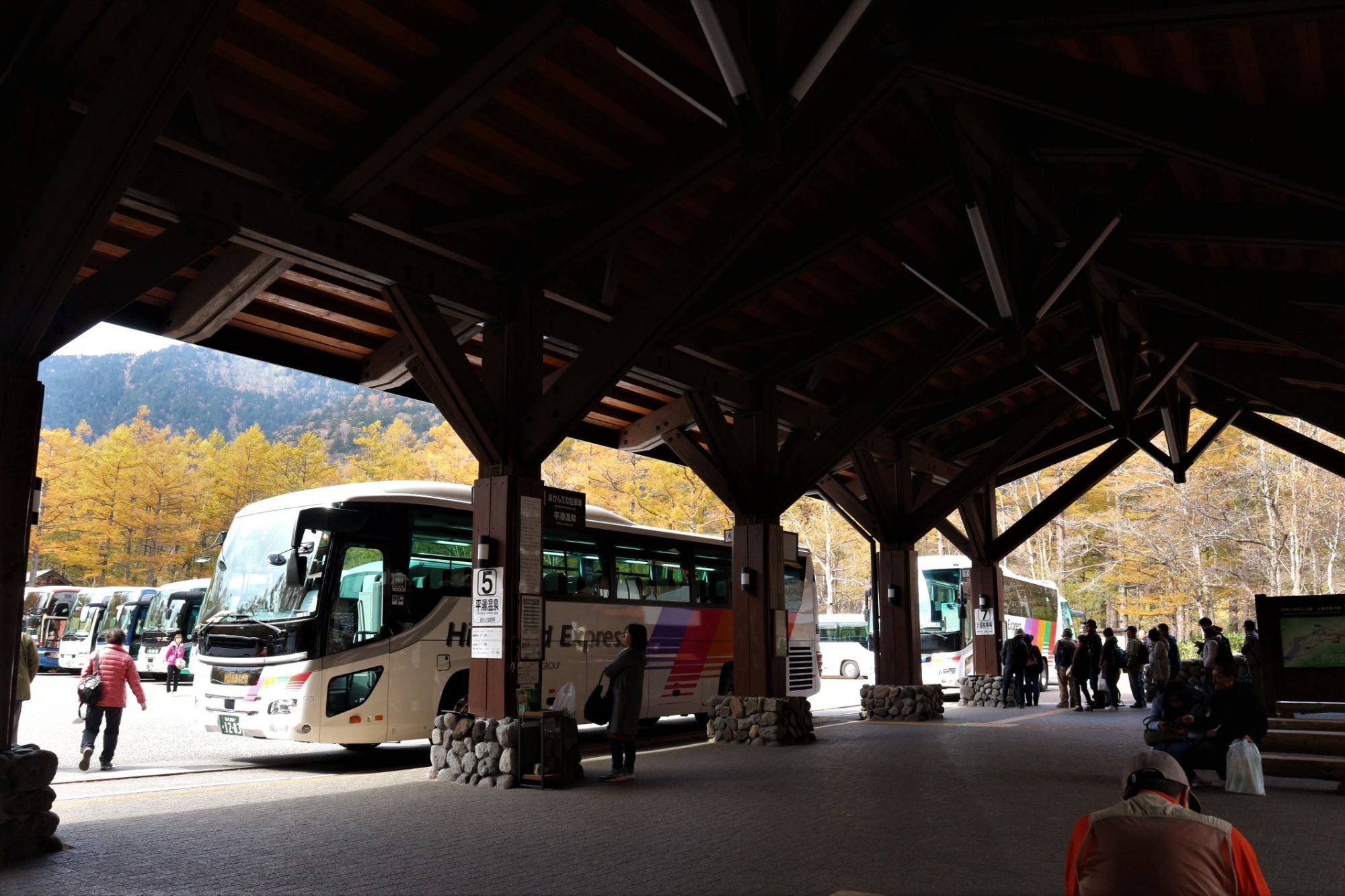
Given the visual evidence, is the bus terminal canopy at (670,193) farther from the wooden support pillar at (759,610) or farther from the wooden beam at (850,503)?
the wooden beam at (850,503)

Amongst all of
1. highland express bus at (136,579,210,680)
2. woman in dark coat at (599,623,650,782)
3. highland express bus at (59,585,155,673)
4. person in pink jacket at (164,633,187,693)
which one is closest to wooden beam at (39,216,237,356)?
woman in dark coat at (599,623,650,782)

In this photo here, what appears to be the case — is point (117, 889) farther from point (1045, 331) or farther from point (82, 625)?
point (82, 625)

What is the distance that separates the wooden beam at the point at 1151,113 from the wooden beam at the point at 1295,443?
34.9ft

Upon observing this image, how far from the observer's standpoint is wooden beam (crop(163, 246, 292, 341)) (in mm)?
7703

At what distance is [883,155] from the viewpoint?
9508 mm

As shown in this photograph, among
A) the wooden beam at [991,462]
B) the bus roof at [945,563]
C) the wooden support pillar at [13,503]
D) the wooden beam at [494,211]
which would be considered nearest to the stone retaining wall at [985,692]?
the bus roof at [945,563]

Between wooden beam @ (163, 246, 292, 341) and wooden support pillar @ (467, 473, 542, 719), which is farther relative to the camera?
wooden support pillar @ (467, 473, 542, 719)

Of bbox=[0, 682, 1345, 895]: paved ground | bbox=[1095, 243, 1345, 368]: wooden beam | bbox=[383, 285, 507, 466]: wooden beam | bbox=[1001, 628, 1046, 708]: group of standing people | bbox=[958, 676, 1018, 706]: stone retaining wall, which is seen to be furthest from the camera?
bbox=[958, 676, 1018, 706]: stone retaining wall

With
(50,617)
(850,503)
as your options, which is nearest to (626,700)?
(850,503)

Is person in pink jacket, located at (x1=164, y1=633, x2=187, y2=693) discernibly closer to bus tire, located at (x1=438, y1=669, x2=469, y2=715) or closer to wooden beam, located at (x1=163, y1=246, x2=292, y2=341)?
bus tire, located at (x1=438, y1=669, x2=469, y2=715)

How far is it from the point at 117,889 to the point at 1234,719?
8245mm

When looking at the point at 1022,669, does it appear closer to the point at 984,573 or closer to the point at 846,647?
the point at 984,573

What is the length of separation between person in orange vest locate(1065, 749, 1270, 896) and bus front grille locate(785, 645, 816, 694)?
44.8ft

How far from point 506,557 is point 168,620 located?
67.2 ft
